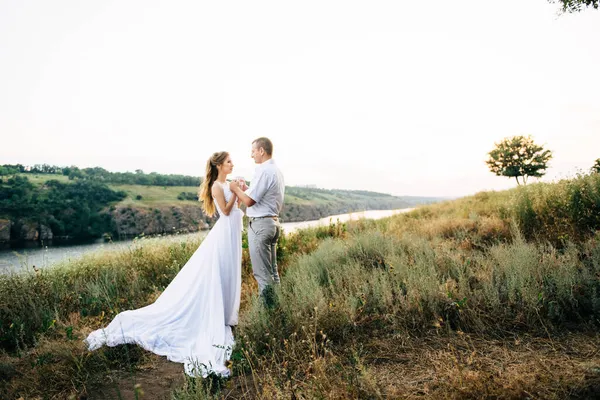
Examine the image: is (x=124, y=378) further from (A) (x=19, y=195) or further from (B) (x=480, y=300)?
(A) (x=19, y=195)

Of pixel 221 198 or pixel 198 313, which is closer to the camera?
pixel 198 313

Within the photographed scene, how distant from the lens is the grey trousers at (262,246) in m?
4.89

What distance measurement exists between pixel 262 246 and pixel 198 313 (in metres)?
1.41

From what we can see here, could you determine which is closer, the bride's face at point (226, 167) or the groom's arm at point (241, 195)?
the groom's arm at point (241, 195)

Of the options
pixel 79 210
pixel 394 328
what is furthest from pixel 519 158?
pixel 79 210

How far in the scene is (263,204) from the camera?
4879mm

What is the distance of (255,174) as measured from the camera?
4883mm

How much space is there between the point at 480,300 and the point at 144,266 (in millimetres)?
6973

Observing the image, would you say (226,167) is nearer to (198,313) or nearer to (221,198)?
(221,198)

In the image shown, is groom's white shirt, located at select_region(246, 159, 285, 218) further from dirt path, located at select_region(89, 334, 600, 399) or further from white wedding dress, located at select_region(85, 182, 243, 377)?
dirt path, located at select_region(89, 334, 600, 399)

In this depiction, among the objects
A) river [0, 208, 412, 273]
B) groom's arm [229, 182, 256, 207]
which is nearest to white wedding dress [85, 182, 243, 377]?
groom's arm [229, 182, 256, 207]

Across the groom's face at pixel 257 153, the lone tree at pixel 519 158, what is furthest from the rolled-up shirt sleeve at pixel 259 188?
the lone tree at pixel 519 158

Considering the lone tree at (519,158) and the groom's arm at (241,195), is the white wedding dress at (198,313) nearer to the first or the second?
the groom's arm at (241,195)

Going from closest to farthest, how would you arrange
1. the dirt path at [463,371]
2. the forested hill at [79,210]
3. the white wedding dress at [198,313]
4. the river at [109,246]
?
the dirt path at [463,371]
the white wedding dress at [198,313]
the river at [109,246]
the forested hill at [79,210]
